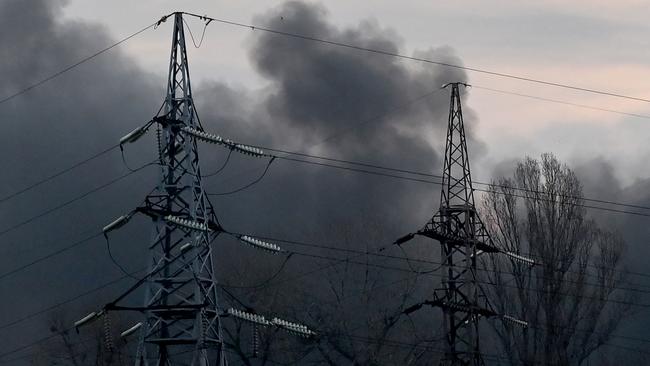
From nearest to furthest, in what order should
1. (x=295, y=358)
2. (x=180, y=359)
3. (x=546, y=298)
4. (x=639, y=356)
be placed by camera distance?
1. (x=546, y=298)
2. (x=295, y=358)
3. (x=180, y=359)
4. (x=639, y=356)

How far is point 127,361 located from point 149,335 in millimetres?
48106

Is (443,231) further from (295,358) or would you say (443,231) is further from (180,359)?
(180,359)

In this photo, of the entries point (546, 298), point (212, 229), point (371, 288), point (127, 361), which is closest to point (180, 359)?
point (127, 361)

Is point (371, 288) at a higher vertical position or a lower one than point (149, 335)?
higher

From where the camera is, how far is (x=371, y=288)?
83625 millimetres

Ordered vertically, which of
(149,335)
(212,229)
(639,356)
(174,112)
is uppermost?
(639,356)

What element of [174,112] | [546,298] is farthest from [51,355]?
[174,112]

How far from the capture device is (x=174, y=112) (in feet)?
159

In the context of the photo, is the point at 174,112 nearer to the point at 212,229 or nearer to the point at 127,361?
the point at 212,229

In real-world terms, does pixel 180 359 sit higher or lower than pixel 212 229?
higher

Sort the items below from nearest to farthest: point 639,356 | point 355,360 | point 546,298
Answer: point 546,298, point 355,360, point 639,356

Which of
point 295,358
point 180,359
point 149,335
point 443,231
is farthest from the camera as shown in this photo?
point 180,359

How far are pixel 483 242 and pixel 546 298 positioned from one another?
1249 cm

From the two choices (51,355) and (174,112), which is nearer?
(174,112)
